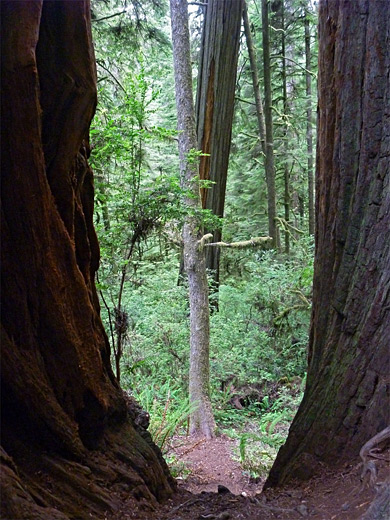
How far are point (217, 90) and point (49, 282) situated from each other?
9.41m

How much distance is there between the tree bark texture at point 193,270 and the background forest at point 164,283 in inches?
14.0

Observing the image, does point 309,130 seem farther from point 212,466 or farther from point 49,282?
point 49,282

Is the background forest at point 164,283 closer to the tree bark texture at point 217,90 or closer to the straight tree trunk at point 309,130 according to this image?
the straight tree trunk at point 309,130

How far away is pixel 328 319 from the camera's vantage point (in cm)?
375

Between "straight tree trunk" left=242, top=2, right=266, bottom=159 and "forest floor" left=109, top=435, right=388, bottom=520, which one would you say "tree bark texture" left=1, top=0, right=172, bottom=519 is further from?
"straight tree trunk" left=242, top=2, right=266, bottom=159

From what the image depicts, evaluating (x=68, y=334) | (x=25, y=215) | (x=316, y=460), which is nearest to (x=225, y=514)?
(x=316, y=460)

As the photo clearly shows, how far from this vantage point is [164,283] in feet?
32.7

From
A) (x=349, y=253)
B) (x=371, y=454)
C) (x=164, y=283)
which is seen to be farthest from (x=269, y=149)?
(x=371, y=454)

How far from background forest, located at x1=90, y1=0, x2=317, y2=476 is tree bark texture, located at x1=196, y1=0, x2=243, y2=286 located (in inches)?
42.4

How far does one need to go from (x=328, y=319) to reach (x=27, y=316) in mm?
2477

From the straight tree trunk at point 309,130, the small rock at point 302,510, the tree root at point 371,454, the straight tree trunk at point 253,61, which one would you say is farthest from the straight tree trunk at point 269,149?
the small rock at point 302,510

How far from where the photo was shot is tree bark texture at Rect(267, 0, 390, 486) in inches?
122

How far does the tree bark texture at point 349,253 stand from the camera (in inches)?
122

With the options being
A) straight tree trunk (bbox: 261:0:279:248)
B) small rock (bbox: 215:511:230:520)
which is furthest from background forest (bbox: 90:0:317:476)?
small rock (bbox: 215:511:230:520)
